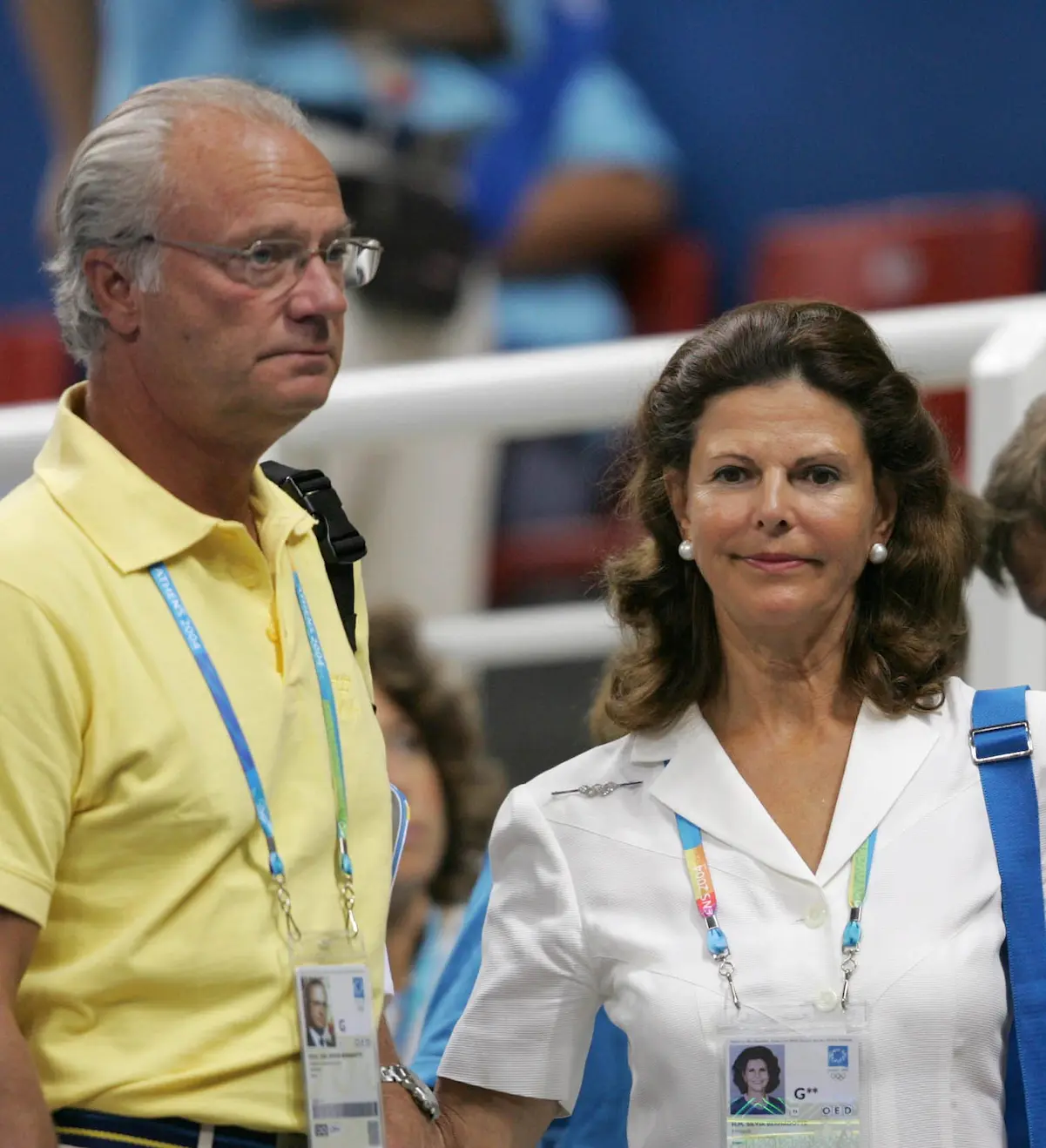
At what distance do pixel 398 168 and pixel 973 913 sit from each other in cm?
267

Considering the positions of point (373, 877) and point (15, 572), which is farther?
point (373, 877)

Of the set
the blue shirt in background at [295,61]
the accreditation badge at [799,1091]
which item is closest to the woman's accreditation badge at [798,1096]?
the accreditation badge at [799,1091]

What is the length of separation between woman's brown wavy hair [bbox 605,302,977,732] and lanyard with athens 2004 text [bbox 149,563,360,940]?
410mm

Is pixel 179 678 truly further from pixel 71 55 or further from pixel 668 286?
pixel 668 286

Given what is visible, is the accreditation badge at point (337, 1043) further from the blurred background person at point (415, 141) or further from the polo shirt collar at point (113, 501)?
the blurred background person at point (415, 141)

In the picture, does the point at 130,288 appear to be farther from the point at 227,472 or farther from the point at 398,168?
the point at 398,168

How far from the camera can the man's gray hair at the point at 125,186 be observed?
2045mm

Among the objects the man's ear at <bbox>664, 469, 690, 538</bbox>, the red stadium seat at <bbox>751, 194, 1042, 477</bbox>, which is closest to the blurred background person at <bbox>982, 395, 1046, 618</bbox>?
the man's ear at <bbox>664, 469, 690, 538</bbox>

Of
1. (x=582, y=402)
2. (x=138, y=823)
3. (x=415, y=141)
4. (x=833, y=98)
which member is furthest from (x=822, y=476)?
(x=833, y=98)

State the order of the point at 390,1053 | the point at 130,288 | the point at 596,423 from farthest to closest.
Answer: the point at 596,423, the point at 390,1053, the point at 130,288

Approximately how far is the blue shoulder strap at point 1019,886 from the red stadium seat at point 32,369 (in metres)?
4.15

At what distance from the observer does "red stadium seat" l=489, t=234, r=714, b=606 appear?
217 inches

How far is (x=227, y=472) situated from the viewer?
83.7 inches

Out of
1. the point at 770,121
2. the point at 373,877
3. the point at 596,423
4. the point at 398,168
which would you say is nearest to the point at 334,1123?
the point at 373,877
